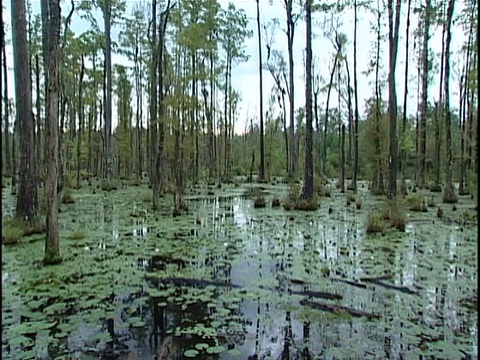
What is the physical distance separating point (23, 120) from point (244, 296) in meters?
5.03

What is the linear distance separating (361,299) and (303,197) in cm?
692

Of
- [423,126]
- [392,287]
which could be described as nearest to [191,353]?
[392,287]

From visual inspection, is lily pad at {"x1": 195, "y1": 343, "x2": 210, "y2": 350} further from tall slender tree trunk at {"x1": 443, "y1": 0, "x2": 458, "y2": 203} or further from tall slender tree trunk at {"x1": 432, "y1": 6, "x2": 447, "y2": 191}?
→ tall slender tree trunk at {"x1": 432, "y1": 6, "x2": 447, "y2": 191}

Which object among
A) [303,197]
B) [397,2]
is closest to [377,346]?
[303,197]

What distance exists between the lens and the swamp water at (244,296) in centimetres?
257

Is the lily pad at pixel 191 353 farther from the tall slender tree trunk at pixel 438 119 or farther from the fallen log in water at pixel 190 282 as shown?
the tall slender tree trunk at pixel 438 119

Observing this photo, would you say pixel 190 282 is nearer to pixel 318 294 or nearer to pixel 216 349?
pixel 318 294

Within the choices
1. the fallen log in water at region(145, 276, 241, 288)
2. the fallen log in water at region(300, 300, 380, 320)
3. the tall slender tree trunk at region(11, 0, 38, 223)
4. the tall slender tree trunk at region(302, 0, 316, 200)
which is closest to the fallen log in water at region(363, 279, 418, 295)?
the fallen log in water at region(300, 300, 380, 320)

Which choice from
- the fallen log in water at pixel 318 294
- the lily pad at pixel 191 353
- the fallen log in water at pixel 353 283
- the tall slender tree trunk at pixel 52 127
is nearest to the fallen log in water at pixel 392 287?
the fallen log in water at pixel 353 283

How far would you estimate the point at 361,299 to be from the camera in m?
3.50

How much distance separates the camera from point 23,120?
6387 millimetres

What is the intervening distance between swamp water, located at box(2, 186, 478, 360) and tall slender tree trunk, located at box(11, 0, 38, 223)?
0.82 metres

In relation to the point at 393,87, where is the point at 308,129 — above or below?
below

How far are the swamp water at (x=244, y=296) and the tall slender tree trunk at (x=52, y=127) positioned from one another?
0.28 meters
